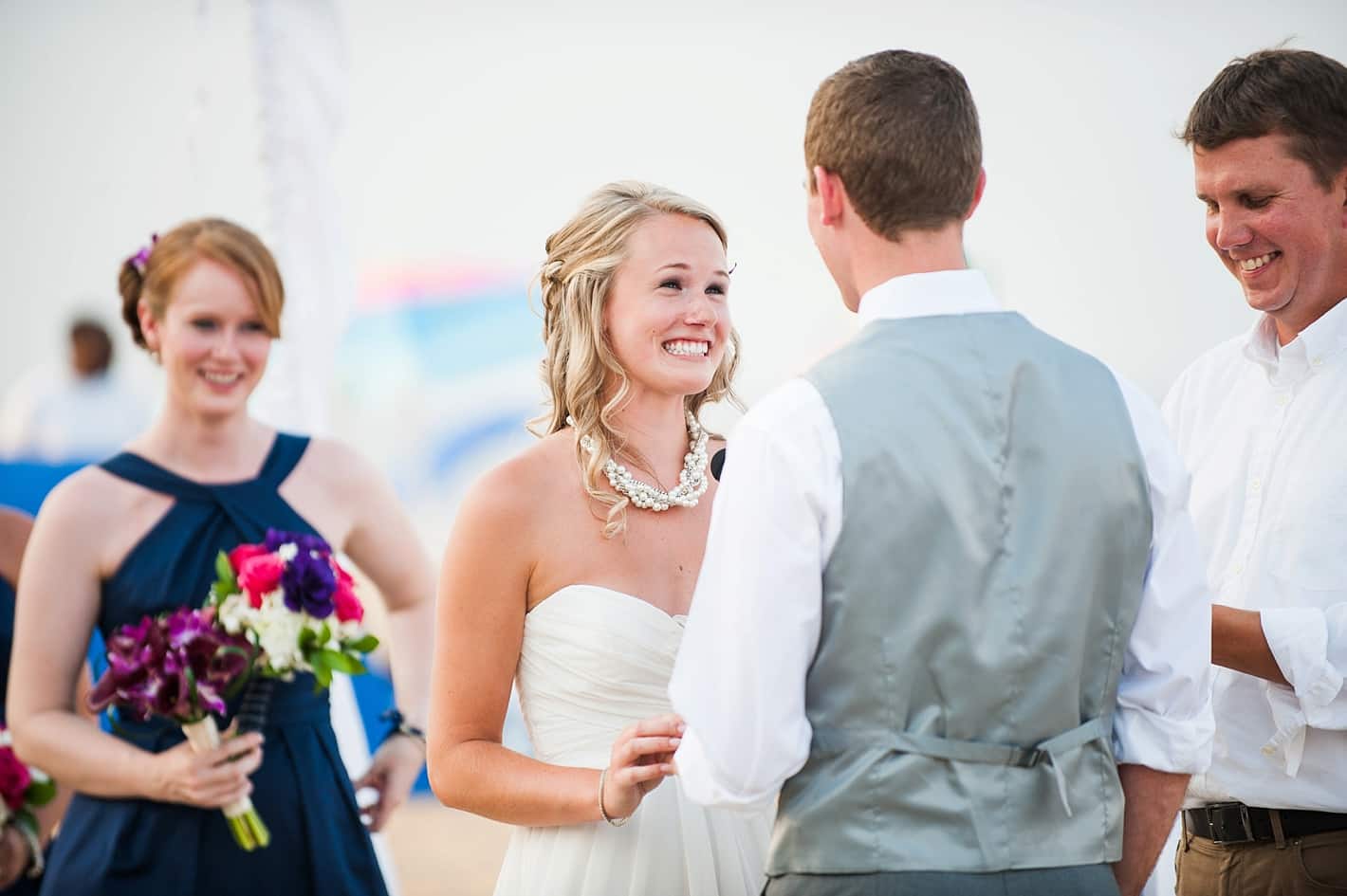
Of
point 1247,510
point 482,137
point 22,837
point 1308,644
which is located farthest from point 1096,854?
point 482,137

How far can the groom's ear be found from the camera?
1831mm

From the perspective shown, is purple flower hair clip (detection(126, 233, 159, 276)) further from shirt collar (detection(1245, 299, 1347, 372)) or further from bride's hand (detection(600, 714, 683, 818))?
shirt collar (detection(1245, 299, 1347, 372))

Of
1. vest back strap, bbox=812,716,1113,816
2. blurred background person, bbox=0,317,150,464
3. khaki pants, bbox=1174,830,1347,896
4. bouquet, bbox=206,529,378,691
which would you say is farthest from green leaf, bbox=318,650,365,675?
blurred background person, bbox=0,317,150,464

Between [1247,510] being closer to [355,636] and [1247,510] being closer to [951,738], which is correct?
[951,738]

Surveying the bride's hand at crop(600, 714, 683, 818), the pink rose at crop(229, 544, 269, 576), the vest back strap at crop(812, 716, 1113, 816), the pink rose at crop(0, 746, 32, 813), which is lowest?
the pink rose at crop(0, 746, 32, 813)

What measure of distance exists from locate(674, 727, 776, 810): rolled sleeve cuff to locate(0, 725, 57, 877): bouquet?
2169 mm

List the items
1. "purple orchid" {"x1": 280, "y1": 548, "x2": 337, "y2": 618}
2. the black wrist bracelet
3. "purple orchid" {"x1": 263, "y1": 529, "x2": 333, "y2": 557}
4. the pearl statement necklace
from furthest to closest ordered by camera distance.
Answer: the black wrist bracelet, "purple orchid" {"x1": 263, "y1": 529, "x2": 333, "y2": 557}, "purple orchid" {"x1": 280, "y1": 548, "x2": 337, "y2": 618}, the pearl statement necklace

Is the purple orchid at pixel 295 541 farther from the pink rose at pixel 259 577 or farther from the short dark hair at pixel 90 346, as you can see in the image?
the short dark hair at pixel 90 346

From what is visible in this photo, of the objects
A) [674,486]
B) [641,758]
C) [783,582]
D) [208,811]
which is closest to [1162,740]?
[783,582]

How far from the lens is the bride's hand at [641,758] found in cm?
192

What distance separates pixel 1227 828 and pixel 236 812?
1938 millimetres

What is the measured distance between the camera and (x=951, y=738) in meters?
1.71

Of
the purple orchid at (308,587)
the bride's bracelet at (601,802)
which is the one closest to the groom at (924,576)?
the bride's bracelet at (601,802)

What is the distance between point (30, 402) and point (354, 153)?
6.60 ft
